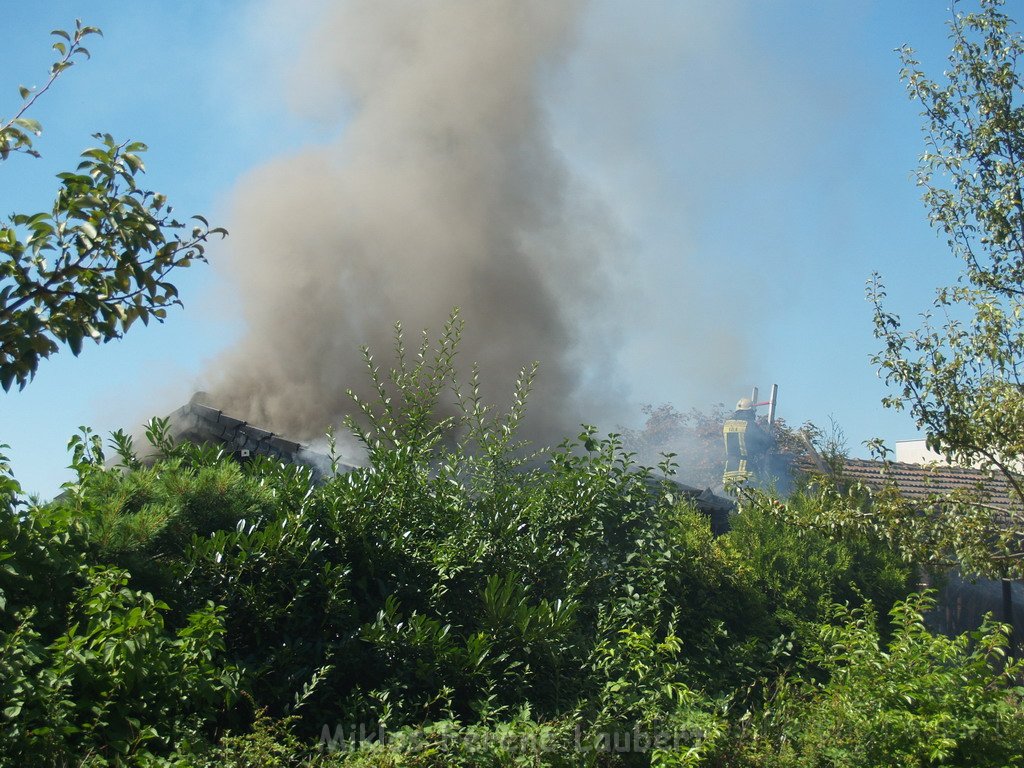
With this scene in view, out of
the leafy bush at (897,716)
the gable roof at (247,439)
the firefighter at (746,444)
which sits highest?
the firefighter at (746,444)

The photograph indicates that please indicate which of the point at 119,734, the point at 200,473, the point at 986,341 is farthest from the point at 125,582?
the point at 986,341

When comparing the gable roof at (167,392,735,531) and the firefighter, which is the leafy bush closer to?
the gable roof at (167,392,735,531)

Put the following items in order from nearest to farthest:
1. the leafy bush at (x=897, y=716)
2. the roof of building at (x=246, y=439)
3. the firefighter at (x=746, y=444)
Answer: the leafy bush at (x=897, y=716)
the roof of building at (x=246, y=439)
the firefighter at (x=746, y=444)

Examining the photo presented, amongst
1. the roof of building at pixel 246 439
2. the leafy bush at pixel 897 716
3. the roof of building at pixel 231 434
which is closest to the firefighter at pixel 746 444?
the roof of building at pixel 246 439

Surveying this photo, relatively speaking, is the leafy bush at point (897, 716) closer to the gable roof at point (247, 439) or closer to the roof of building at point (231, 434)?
the gable roof at point (247, 439)

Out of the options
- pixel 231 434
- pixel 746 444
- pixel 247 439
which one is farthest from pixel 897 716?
pixel 746 444

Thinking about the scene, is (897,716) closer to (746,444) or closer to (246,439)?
(246,439)

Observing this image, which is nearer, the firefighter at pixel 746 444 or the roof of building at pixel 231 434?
the roof of building at pixel 231 434

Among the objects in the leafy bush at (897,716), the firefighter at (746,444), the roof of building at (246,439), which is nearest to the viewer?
the leafy bush at (897,716)

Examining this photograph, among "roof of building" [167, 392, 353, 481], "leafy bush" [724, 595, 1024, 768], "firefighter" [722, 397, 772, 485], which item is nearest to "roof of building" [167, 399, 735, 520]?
"roof of building" [167, 392, 353, 481]

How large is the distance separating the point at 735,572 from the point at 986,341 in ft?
9.44

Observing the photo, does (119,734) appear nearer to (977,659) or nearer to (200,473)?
(200,473)

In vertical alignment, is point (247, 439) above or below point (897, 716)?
above

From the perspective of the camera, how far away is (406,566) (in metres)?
4.94
